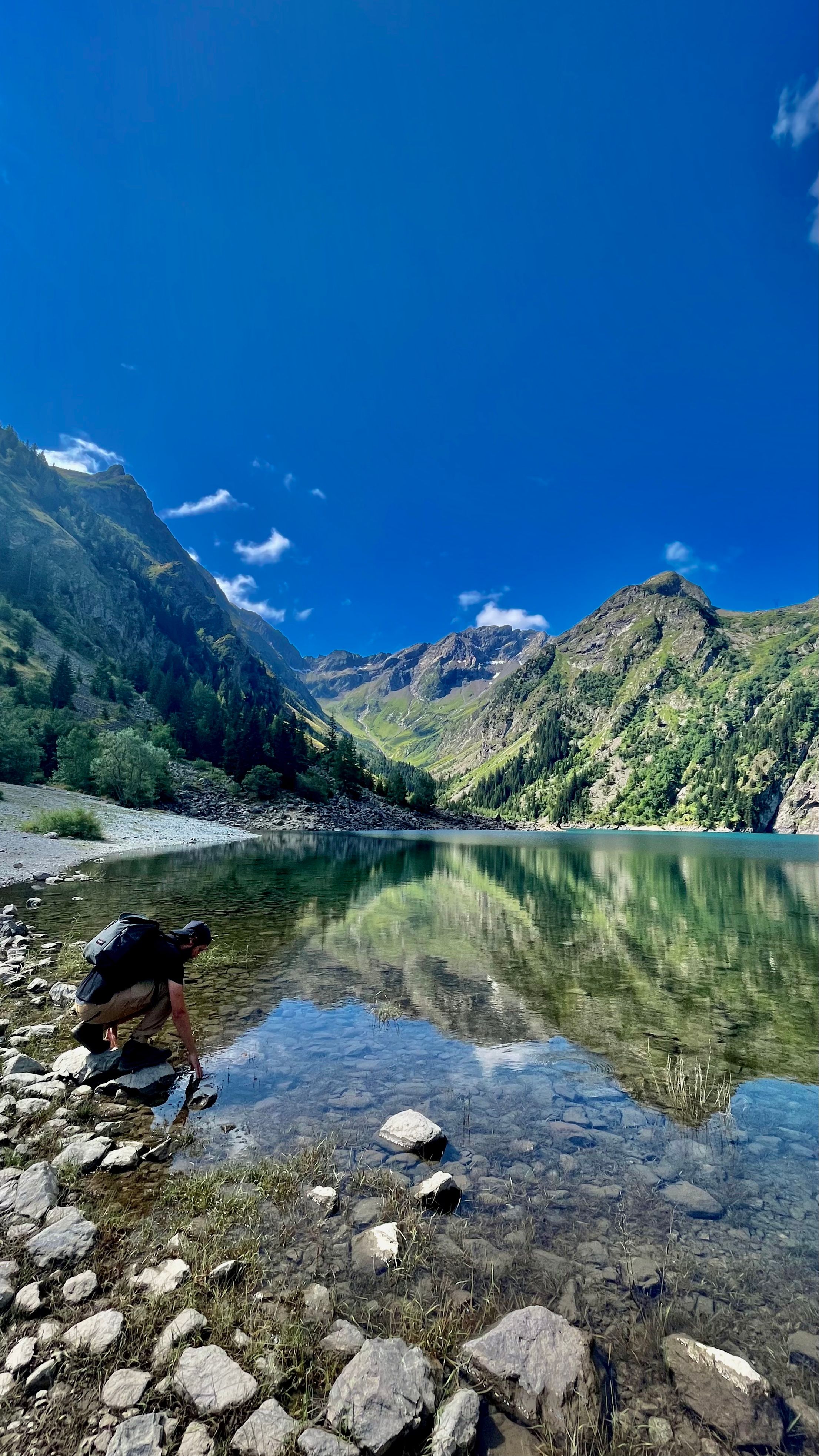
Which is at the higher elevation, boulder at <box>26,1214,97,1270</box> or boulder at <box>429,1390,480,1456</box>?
boulder at <box>429,1390,480,1456</box>

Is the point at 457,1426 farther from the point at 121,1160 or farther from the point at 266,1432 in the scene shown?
the point at 121,1160

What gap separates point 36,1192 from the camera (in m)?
6.30

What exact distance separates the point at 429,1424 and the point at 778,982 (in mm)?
20337

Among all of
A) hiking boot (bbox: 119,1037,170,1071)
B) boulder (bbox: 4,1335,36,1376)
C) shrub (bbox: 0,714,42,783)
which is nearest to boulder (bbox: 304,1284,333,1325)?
boulder (bbox: 4,1335,36,1376)

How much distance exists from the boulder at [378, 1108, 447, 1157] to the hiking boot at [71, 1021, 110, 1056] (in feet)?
16.7

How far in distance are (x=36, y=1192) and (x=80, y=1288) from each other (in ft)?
5.86

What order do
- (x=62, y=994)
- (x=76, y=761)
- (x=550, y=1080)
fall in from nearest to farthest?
(x=550, y=1080), (x=62, y=994), (x=76, y=761)

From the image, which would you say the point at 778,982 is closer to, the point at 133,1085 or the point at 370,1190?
the point at 370,1190

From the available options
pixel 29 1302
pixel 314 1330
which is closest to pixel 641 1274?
pixel 314 1330

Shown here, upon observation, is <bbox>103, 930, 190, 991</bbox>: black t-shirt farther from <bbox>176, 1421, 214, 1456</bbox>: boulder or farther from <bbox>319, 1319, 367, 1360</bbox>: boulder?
<bbox>176, 1421, 214, 1456</bbox>: boulder

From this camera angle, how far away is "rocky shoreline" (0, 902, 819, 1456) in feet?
13.1

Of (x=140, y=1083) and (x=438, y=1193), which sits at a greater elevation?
(x=438, y=1193)

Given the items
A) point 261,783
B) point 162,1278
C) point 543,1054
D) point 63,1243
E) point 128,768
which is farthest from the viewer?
point 261,783

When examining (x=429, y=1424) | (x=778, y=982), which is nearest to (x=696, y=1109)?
(x=429, y=1424)
